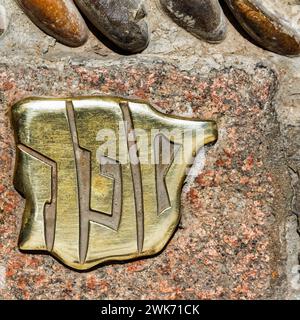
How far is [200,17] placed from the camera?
1004 mm

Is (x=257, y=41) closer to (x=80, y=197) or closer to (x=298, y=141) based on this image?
(x=298, y=141)

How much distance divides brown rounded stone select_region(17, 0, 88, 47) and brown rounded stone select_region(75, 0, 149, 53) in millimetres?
15

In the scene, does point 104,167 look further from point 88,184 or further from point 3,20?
point 3,20

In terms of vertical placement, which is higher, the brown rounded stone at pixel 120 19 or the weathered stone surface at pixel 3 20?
the brown rounded stone at pixel 120 19

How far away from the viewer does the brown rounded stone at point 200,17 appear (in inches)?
39.3

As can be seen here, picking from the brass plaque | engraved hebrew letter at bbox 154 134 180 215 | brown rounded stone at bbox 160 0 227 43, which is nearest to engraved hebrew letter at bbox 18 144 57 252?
the brass plaque

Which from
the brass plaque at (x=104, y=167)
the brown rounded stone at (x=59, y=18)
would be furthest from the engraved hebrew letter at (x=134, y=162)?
the brown rounded stone at (x=59, y=18)

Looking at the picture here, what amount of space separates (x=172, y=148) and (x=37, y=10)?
0.24m

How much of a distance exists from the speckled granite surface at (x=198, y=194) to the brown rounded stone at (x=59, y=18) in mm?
38

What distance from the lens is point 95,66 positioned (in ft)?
3.35

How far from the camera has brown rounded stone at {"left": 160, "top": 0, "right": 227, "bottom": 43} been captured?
100 cm

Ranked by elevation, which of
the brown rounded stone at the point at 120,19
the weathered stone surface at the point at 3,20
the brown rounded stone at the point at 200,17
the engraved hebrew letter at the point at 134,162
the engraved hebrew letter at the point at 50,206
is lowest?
the engraved hebrew letter at the point at 50,206

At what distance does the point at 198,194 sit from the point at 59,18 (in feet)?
0.94

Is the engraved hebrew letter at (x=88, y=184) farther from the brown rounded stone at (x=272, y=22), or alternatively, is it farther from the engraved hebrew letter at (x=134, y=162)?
the brown rounded stone at (x=272, y=22)
